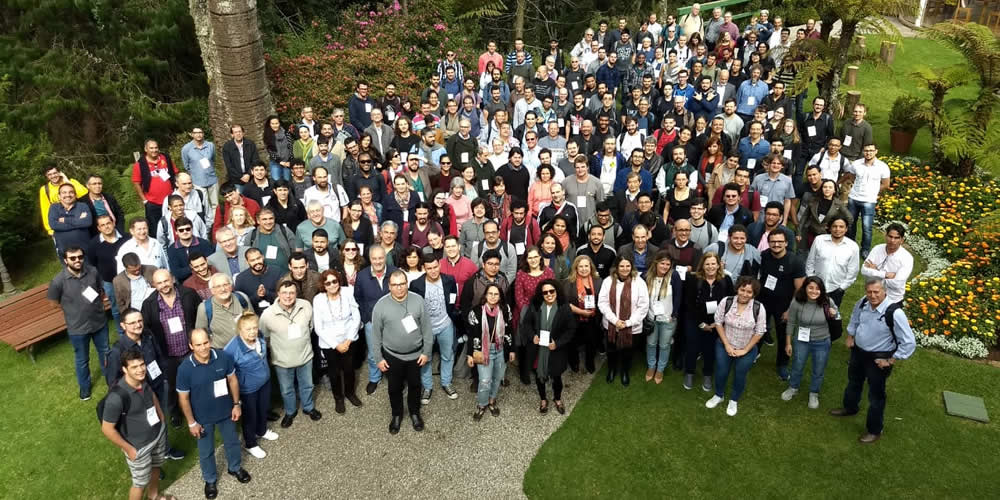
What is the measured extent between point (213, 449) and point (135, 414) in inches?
37.3

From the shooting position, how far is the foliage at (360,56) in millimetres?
14062

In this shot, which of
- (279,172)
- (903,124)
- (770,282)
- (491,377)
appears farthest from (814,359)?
(903,124)

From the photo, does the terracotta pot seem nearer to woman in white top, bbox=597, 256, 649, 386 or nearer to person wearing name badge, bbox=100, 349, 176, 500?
woman in white top, bbox=597, 256, 649, 386

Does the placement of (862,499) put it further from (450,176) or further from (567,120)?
(567,120)

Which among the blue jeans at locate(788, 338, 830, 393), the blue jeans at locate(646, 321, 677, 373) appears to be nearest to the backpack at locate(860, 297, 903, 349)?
the blue jeans at locate(788, 338, 830, 393)

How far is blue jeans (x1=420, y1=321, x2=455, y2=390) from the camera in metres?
7.39

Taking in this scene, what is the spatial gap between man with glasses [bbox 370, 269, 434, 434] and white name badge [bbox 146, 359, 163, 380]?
204cm

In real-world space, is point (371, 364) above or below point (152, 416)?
below

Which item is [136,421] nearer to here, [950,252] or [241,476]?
[241,476]

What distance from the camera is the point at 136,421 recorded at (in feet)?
17.9

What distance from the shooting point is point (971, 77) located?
12.2 meters

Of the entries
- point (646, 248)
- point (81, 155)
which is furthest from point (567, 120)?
point (81, 155)

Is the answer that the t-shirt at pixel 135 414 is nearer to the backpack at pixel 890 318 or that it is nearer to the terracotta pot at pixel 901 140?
the backpack at pixel 890 318

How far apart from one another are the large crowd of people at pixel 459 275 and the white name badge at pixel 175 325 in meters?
0.01
